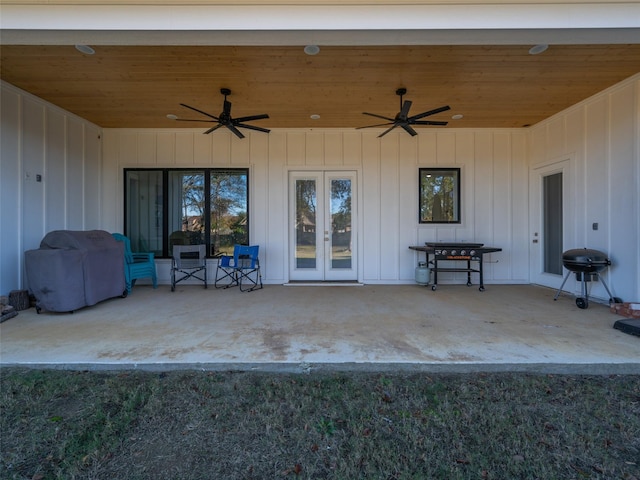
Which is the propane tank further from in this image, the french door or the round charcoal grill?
the round charcoal grill

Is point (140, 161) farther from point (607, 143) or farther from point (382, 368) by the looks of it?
point (607, 143)

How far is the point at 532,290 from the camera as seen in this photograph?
5473mm

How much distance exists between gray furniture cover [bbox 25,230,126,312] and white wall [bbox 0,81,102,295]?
0.76 meters

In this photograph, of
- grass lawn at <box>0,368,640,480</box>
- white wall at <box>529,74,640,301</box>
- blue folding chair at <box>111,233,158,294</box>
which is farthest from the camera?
blue folding chair at <box>111,233,158,294</box>

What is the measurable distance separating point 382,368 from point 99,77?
4.94 metres

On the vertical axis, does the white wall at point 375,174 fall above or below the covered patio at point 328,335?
above

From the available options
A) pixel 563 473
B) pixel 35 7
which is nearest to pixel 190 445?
pixel 563 473

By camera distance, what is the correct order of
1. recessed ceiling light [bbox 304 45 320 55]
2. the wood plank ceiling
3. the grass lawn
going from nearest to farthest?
the grass lawn
recessed ceiling light [bbox 304 45 320 55]
the wood plank ceiling

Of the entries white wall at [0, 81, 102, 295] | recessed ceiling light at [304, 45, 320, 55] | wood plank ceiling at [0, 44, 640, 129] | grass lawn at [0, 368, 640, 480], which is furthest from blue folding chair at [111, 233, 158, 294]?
recessed ceiling light at [304, 45, 320, 55]

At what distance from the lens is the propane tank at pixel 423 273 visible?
5.74 metres

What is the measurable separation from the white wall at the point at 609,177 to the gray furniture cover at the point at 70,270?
23.2 ft

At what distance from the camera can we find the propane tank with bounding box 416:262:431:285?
5.74 metres

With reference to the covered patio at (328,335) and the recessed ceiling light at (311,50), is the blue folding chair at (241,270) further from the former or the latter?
the recessed ceiling light at (311,50)

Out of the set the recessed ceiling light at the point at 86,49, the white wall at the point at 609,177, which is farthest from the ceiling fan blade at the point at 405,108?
the recessed ceiling light at the point at 86,49
